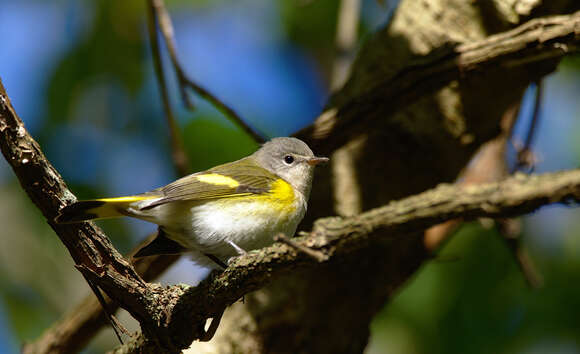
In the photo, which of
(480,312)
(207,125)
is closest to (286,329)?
(480,312)

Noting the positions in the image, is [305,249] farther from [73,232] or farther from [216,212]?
[216,212]

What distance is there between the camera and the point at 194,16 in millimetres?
5316

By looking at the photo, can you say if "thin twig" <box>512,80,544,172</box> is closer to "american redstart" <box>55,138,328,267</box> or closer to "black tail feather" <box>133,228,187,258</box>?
"american redstart" <box>55,138,328,267</box>

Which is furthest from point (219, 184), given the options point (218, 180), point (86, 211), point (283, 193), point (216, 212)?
point (86, 211)

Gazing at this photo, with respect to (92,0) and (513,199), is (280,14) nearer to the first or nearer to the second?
(92,0)

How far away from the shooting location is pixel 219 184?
9.13 ft

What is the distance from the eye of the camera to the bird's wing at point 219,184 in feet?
8.38

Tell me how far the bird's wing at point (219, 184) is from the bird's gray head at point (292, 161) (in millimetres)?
150

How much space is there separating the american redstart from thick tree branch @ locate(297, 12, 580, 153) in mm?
480

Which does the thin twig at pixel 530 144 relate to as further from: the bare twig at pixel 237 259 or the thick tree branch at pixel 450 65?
the bare twig at pixel 237 259

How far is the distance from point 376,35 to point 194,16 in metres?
2.20

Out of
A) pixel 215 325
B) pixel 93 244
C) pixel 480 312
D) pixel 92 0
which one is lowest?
pixel 480 312

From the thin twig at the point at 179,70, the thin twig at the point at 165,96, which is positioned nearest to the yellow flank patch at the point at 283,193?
the thin twig at the point at 179,70

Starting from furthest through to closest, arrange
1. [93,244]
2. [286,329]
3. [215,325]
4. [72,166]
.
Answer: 1. [72,166]
2. [286,329]
3. [215,325]
4. [93,244]
